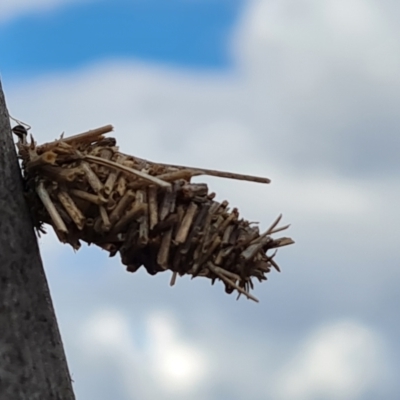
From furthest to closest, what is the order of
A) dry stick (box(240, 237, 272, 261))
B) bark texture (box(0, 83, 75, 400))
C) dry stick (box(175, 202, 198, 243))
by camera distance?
dry stick (box(240, 237, 272, 261)) < dry stick (box(175, 202, 198, 243)) < bark texture (box(0, 83, 75, 400))

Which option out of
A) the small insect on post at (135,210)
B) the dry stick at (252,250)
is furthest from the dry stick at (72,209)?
the dry stick at (252,250)

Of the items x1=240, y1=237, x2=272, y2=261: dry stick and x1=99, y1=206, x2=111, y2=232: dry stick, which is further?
x1=240, y1=237, x2=272, y2=261: dry stick

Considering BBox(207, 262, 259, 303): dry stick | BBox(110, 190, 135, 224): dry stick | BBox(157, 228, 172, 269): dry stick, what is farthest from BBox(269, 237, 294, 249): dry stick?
BBox(110, 190, 135, 224): dry stick

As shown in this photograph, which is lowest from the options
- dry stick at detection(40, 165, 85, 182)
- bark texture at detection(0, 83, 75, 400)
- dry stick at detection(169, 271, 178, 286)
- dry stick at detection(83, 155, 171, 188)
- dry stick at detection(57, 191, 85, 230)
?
bark texture at detection(0, 83, 75, 400)

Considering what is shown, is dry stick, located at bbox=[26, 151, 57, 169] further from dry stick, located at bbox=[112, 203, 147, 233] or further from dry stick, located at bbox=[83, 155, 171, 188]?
dry stick, located at bbox=[112, 203, 147, 233]

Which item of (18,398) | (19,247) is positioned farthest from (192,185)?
(18,398)

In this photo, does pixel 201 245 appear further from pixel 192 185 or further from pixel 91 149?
pixel 91 149
